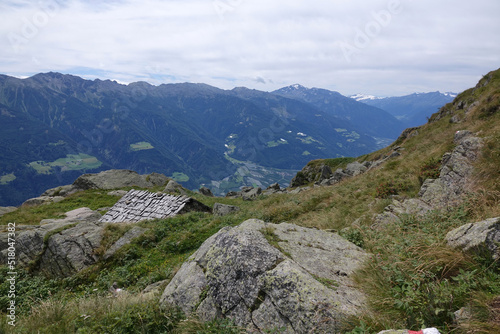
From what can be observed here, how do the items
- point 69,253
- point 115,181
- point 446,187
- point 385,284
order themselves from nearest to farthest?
point 385,284 < point 446,187 < point 69,253 < point 115,181

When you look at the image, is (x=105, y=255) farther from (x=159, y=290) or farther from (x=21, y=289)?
Answer: (x=159, y=290)

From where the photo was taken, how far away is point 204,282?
19.4ft

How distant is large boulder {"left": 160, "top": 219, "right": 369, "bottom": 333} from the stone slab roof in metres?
14.8

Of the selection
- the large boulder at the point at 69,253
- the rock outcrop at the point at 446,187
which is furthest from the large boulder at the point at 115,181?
the rock outcrop at the point at 446,187

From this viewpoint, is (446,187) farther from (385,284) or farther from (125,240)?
(125,240)

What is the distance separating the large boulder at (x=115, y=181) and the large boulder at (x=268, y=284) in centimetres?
4392

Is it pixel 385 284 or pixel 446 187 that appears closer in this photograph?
pixel 385 284

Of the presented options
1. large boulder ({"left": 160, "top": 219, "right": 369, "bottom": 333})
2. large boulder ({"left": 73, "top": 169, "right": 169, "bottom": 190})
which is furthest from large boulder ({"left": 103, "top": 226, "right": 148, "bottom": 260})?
large boulder ({"left": 73, "top": 169, "right": 169, "bottom": 190})

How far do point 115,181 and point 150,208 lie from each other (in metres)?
28.0

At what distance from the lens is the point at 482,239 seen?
15.4 feet

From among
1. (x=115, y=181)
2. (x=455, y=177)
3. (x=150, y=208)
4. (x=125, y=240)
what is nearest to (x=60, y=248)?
(x=125, y=240)

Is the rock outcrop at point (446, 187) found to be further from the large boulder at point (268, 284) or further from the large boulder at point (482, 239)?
the large boulder at point (268, 284)

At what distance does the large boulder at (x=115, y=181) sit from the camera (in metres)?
44.3

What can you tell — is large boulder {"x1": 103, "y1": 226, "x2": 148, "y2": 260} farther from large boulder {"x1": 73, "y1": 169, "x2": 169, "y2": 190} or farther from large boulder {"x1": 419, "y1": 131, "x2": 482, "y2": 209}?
large boulder {"x1": 73, "y1": 169, "x2": 169, "y2": 190}
